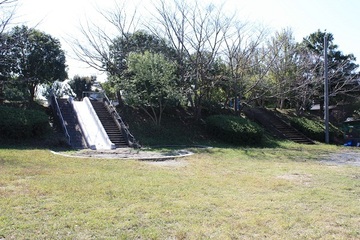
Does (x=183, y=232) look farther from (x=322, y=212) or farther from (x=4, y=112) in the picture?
(x=4, y=112)

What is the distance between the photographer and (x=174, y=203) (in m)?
5.58

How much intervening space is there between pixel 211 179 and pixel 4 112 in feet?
37.8

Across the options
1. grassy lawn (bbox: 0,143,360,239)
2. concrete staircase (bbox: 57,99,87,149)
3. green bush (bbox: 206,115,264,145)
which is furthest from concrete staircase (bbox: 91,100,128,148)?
grassy lawn (bbox: 0,143,360,239)

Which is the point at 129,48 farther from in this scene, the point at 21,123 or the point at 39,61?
the point at 21,123

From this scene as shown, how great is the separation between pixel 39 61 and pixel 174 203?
1680 centimetres

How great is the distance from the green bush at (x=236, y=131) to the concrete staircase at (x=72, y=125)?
7970 millimetres

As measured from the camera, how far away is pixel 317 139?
23047 mm

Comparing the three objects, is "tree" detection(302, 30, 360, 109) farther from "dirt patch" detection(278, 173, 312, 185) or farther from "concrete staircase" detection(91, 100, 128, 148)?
"dirt patch" detection(278, 173, 312, 185)

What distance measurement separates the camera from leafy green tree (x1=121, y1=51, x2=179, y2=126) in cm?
1788

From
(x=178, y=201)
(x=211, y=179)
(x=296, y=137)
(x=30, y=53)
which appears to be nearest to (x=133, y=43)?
(x=30, y=53)

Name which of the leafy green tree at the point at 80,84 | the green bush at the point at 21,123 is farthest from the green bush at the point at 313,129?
the leafy green tree at the point at 80,84

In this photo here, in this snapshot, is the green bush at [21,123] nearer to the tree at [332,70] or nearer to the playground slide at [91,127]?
the playground slide at [91,127]

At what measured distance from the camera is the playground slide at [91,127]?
1599cm

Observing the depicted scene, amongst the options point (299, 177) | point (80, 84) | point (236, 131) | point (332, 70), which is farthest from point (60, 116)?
point (332, 70)
